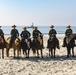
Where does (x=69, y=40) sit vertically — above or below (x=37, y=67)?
above

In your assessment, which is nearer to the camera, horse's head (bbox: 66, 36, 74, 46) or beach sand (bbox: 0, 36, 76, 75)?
beach sand (bbox: 0, 36, 76, 75)

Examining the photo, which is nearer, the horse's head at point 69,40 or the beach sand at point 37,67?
the beach sand at point 37,67

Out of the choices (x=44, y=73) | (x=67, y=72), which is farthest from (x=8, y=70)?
(x=67, y=72)

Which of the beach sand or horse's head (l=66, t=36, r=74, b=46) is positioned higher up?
horse's head (l=66, t=36, r=74, b=46)

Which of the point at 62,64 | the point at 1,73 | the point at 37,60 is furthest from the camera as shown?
the point at 37,60

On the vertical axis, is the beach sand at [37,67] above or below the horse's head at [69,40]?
below

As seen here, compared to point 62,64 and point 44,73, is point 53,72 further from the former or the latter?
point 62,64

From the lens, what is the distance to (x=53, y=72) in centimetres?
1181

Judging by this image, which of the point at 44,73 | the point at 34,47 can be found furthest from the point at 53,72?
the point at 34,47

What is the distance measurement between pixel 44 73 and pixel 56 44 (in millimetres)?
4380

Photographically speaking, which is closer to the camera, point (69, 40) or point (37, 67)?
point (37, 67)

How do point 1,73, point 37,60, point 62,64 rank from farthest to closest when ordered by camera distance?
point 37,60, point 62,64, point 1,73

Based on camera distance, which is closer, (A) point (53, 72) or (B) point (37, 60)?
(A) point (53, 72)

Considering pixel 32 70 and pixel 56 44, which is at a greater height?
pixel 56 44
